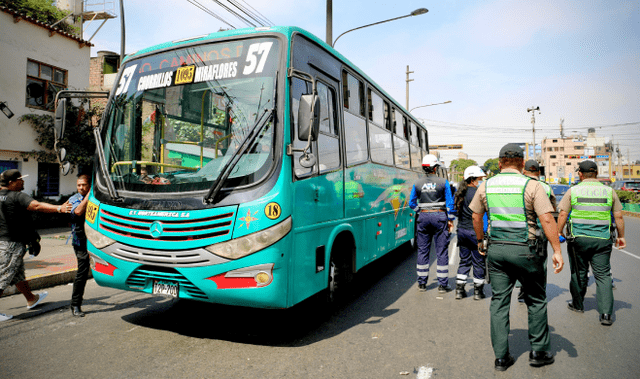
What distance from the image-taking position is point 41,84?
15.5 m

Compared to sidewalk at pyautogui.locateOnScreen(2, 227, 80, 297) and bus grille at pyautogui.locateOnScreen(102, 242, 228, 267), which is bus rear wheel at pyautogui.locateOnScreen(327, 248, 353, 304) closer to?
bus grille at pyautogui.locateOnScreen(102, 242, 228, 267)

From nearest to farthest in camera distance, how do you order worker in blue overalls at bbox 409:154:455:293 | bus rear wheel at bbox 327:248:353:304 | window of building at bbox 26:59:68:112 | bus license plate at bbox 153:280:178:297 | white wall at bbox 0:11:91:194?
bus license plate at bbox 153:280:178:297 < bus rear wheel at bbox 327:248:353:304 < worker in blue overalls at bbox 409:154:455:293 < white wall at bbox 0:11:91:194 < window of building at bbox 26:59:68:112

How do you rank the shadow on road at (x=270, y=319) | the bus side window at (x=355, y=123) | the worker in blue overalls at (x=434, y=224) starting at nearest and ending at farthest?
the shadow on road at (x=270, y=319)
the bus side window at (x=355, y=123)
the worker in blue overalls at (x=434, y=224)

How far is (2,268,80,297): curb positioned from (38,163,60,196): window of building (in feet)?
30.3

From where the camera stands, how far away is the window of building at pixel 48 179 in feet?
50.6

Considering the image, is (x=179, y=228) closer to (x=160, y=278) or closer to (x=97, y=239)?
(x=160, y=278)

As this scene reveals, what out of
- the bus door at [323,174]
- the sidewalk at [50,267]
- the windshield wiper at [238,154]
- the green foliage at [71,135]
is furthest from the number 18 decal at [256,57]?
the green foliage at [71,135]

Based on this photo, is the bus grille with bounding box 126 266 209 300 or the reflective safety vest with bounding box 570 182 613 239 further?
the reflective safety vest with bounding box 570 182 613 239

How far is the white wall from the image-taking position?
14.0m

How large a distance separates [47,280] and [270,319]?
14.1 feet

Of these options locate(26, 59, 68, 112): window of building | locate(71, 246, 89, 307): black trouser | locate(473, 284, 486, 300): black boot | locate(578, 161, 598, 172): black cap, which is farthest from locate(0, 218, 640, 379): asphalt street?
locate(26, 59, 68, 112): window of building

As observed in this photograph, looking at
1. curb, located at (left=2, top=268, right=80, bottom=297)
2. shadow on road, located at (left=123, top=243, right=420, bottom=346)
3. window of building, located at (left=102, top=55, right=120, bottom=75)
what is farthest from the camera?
window of building, located at (left=102, top=55, right=120, bottom=75)

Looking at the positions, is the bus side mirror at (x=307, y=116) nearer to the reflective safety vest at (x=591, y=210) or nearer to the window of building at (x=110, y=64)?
the reflective safety vest at (x=591, y=210)

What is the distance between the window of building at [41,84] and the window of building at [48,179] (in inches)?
81.8
